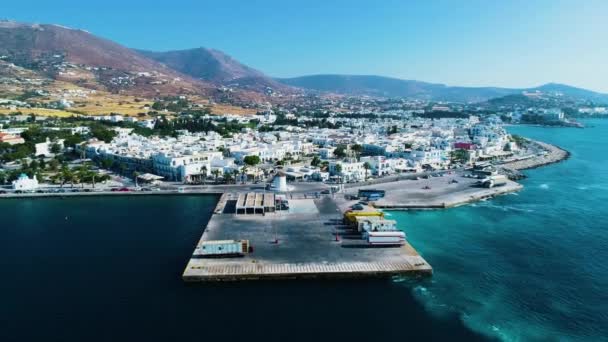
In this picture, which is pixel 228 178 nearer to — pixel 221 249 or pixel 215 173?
pixel 215 173

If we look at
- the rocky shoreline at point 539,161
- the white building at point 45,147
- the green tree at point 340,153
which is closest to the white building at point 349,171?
the green tree at point 340,153

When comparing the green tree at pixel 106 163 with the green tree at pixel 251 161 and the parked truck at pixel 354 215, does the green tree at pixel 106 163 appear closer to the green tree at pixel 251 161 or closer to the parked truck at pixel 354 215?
the green tree at pixel 251 161

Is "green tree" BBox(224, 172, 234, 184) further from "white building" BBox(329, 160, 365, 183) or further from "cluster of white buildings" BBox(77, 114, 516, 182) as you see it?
"white building" BBox(329, 160, 365, 183)

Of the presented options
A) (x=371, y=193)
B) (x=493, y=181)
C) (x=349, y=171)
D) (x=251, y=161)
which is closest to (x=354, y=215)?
(x=371, y=193)

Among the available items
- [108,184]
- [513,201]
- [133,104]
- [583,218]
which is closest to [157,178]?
[108,184]

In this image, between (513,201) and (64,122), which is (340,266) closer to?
(513,201)
